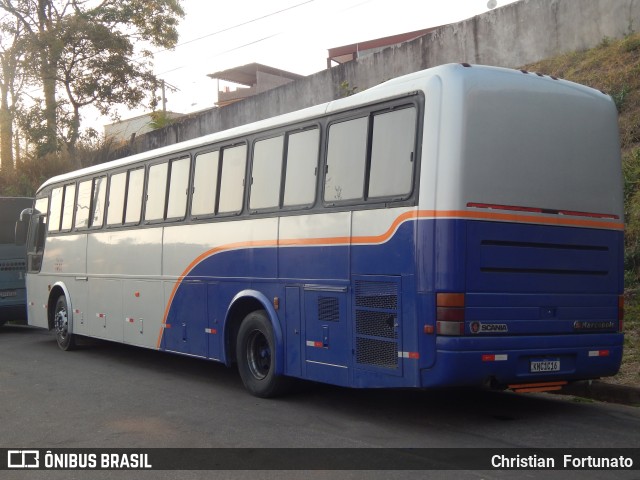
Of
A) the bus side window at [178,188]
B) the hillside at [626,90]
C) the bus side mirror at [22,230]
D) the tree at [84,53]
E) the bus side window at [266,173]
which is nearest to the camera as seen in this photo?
the bus side window at [266,173]

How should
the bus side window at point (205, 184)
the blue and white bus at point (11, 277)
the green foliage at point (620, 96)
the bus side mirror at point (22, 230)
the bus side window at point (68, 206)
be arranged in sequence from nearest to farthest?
1. the bus side window at point (205, 184)
2. the green foliage at point (620, 96)
3. the bus side window at point (68, 206)
4. the bus side mirror at point (22, 230)
5. the blue and white bus at point (11, 277)

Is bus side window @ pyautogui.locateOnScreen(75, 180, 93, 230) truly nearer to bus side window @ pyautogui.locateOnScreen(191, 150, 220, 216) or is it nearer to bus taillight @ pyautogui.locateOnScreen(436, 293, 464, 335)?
bus side window @ pyautogui.locateOnScreen(191, 150, 220, 216)

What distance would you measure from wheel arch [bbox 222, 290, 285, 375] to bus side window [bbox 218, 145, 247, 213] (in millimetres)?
1144

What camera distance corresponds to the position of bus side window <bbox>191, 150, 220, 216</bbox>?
36.5 ft

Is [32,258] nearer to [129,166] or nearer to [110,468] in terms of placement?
[129,166]

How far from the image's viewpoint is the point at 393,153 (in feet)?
26.5

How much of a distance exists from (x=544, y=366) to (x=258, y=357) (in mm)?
3618

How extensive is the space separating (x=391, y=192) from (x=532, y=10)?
10688mm

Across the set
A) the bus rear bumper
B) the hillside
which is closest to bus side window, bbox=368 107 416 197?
the bus rear bumper

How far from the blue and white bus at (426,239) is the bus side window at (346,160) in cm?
2

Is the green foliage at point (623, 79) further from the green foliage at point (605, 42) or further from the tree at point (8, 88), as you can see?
the tree at point (8, 88)

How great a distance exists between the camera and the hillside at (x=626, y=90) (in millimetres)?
12938

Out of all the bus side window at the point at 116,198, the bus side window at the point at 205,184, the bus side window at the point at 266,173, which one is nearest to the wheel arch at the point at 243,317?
the bus side window at the point at 266,173

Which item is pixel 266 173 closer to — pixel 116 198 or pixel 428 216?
pixel 428 216
